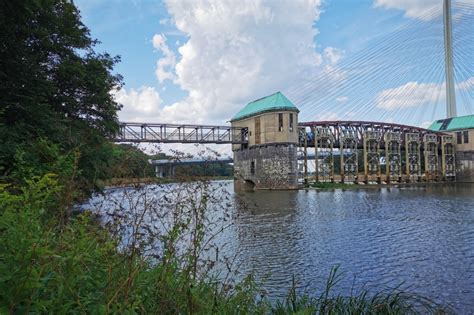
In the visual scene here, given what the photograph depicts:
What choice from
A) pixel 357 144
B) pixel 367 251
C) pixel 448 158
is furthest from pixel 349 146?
pixel 367 251

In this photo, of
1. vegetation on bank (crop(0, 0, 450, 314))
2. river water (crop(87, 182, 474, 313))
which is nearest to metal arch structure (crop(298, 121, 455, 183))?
river water (crop(87, 182, 474, 313))

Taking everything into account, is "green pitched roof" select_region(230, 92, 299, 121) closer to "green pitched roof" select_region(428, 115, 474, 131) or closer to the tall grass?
"green pitched roof" select_region(428, 115, 474, 131)

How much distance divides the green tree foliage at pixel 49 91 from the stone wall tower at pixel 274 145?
2938 centimetres

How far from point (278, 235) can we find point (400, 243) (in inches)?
166

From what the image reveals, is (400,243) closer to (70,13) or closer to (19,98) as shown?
(19,98)

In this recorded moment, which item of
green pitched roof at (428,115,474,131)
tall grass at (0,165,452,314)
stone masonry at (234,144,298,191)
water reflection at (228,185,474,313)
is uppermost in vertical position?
green pitched roof at (428,115,474,131)

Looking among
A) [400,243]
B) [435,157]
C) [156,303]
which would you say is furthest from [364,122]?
[156,303]

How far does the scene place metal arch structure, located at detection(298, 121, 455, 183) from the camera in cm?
5666

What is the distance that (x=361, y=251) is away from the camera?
11.6m

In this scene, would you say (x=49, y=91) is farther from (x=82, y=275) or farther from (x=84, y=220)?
(x=82, y=275)

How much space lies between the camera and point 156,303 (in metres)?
3.78

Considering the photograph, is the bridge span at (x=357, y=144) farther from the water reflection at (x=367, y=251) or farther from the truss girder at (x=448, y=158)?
the water reflection at (x=367, y=251)

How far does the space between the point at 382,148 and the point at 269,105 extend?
→ 92.9ft

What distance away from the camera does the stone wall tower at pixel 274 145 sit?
1833 inches
